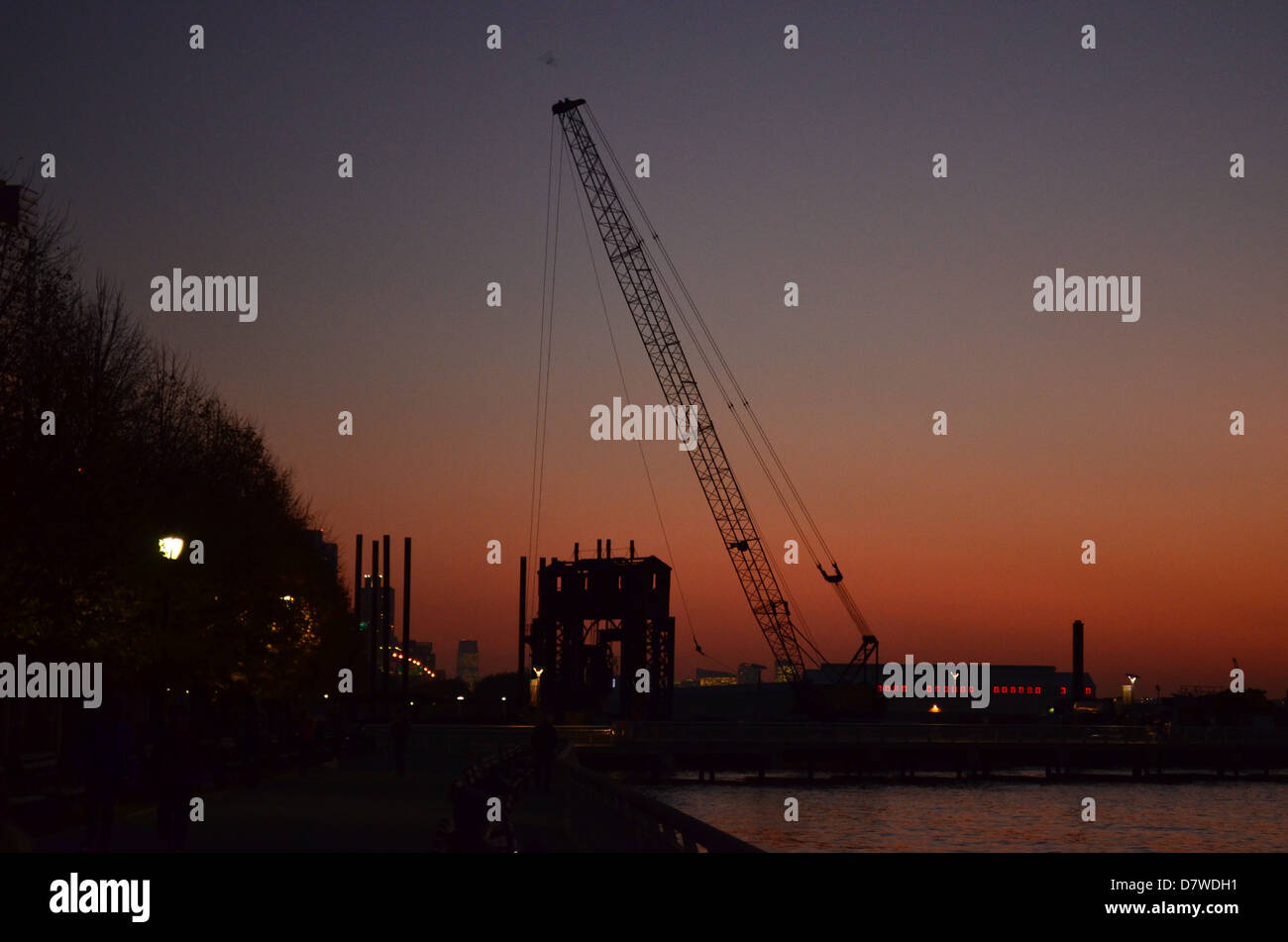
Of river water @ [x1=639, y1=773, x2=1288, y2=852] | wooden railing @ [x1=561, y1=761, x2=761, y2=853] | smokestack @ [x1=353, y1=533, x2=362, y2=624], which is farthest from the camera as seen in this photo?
smokestack @ [x1=353, y1=533, x2=362, y2=624]

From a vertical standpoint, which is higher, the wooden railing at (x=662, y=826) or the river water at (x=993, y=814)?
the wooden railing at (x=662, y=826)

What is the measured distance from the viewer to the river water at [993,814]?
72.1m

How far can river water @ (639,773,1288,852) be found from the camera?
7206cm

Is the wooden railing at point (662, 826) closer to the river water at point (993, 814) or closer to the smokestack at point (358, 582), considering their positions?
the river water at point (993, 814)

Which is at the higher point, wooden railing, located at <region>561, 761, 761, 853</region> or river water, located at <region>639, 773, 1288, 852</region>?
wooden railing, located at <region>561, 761, 761, 853</region>

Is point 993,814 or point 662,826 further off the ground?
point 662,826

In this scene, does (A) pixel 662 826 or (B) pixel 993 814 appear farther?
(B) pixel 993 814

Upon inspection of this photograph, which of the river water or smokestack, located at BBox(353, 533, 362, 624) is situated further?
smokestack, located at BBox(353, 533, 362, 624)

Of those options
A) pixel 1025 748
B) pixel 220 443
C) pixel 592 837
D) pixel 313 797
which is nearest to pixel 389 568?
pixel 1025 748

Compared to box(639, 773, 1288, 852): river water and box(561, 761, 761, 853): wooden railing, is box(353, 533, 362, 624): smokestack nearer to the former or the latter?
box(639, 773, 1288, 852): river water

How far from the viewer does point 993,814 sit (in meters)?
88.0

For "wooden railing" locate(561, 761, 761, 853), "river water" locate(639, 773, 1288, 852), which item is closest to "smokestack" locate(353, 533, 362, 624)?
"river water" locate(639, 773, 1288, 852)

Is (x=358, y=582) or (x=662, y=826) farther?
(x=358, y=582)

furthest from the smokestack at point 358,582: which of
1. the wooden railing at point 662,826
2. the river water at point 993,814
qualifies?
the wooden railing at point 662,826
